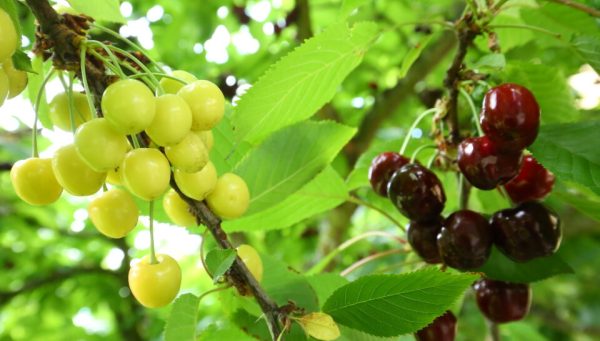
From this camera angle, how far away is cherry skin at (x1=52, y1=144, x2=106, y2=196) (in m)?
0.82

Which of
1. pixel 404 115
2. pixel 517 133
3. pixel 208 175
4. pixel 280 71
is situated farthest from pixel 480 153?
pixel 404 115

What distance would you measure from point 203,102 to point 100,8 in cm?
25

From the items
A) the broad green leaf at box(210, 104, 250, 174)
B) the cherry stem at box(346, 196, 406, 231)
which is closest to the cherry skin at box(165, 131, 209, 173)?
the broad green leaf at box(210, 104, 250, 174)

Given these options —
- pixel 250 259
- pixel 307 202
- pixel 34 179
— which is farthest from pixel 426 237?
pixel 34 179

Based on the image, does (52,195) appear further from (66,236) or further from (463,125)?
(66,236)

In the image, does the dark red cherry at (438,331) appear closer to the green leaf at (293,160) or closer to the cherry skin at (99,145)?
the green leaf at (293,160)

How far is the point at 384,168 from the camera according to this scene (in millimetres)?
1326

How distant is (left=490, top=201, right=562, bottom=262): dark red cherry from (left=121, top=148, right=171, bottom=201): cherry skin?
70 cm

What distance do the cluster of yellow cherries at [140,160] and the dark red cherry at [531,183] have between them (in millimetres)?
643

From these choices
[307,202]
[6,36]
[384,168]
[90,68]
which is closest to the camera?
[6,36]

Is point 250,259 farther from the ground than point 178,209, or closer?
closer

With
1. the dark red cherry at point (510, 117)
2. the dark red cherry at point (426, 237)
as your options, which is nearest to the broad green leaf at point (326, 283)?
the dark red cherry at point (426, 237)

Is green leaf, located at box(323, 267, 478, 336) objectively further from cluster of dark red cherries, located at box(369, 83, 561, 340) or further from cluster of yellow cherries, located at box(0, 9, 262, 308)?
cluster of dark red cherries, located at box(369, 83, 561, 340)

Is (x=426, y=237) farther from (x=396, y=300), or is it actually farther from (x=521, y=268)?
(x=396, y=300)
